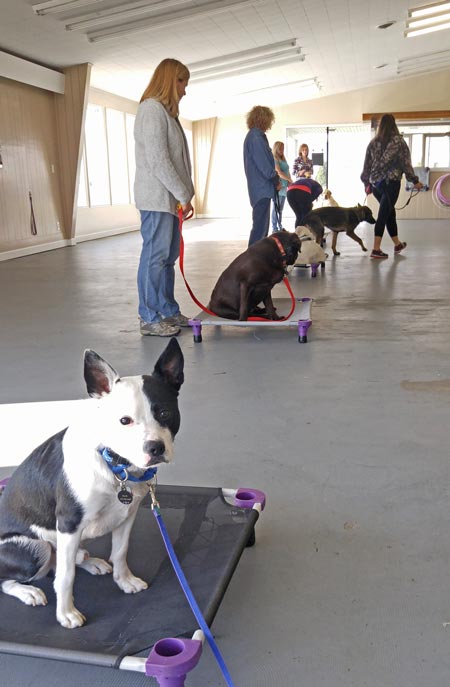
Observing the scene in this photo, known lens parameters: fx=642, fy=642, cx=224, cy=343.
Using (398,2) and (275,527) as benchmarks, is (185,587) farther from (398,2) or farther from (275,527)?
(398,2)

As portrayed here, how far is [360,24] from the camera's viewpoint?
34.9 ft

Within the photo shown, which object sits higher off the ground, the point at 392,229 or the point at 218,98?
the point at 218,98

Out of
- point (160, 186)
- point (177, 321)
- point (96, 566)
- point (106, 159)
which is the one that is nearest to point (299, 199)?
point (177, 321)

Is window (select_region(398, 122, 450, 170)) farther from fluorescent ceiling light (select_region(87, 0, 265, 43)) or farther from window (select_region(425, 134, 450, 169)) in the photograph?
fluorescent ceiling light (select_region(87, 0, 265, 43))

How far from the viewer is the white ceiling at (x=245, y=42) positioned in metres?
8.35

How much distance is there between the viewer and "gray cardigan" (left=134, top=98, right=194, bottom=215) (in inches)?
148

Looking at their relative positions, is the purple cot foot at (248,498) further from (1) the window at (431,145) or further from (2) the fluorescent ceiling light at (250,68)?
(1) the window at (431,145)

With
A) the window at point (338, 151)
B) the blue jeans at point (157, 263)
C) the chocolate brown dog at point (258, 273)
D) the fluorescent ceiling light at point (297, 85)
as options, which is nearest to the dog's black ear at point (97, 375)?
the chocolate brown dog at point (258, 273)

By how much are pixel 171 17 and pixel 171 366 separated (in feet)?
26.4

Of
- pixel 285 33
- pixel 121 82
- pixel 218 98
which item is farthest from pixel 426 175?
pixel 121 82

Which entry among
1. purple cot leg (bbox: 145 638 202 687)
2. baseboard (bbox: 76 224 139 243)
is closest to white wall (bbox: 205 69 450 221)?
baseboard (bbox: 76 224 139 243)

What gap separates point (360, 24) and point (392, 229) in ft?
16.3

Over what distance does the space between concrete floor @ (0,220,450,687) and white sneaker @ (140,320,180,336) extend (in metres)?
0.10

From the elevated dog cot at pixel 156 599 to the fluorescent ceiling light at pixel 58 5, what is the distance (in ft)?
22.1
